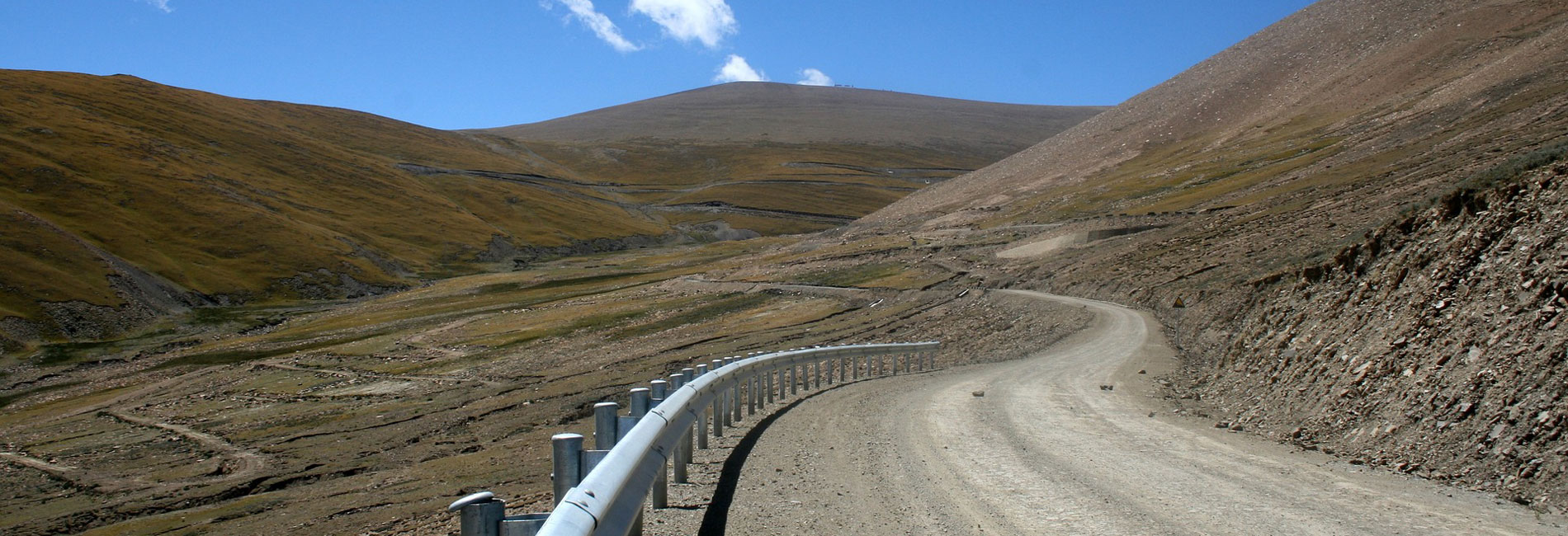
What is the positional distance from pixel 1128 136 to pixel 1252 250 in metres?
76.7

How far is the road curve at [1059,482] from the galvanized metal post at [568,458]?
223cm

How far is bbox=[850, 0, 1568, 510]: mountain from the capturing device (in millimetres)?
9617

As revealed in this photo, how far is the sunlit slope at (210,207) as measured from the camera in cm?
6756

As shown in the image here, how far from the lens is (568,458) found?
4.93 m

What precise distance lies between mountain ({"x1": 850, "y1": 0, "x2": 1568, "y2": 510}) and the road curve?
83 cm

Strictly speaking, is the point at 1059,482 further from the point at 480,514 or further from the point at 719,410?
the point at 480,514

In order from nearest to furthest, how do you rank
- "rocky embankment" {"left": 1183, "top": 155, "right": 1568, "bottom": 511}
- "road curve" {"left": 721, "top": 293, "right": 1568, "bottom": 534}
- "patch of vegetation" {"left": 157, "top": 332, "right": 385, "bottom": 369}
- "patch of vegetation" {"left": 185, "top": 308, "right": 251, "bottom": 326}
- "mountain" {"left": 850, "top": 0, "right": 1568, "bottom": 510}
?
"road curve" {"left": 721, "top": 293, "right": 1568, "bottom": 534}, "rocky embankment" {"left": 1183, "top": 155, "right": 1568, "bottom": 511}, "mountain" {"left": 850, "top": 0, "right": 1568, "bottom": 510}, "patch of vegetation" {"left": 157, "top": 332, "right": 385, "bottom": 369}, "patch of vegetation" {"left": 185, "top": 308, "right": 251, "bottom": 326}

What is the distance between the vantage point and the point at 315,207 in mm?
105562

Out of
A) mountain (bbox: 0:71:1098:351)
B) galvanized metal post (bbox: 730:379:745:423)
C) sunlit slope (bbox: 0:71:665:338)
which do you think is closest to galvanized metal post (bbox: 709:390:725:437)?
galvanized metal post (bbox: 730:379:745:423)

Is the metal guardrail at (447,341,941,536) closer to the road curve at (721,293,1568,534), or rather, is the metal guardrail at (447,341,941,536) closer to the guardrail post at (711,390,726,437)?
the guardrail post at (711,390,726,437)

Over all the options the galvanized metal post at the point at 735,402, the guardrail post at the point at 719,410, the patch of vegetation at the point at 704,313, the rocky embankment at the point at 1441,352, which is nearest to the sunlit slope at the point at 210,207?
the patch of vegetation at the point at 704,313

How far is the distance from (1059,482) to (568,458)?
5.28 m

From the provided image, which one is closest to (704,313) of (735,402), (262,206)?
(735,402)

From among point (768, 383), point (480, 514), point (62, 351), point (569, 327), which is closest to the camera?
point (480, 514)
